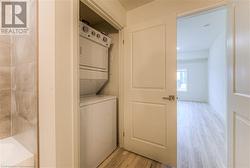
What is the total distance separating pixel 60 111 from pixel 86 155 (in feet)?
2.74

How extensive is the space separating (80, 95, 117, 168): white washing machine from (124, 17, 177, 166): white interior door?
0.83ft

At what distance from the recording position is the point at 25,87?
1.20 metres

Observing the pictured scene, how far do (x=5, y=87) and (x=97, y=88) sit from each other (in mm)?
1232

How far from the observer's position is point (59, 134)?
1004 millimetres

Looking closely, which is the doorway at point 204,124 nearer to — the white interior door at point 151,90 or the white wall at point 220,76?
the white wall at point 220,76

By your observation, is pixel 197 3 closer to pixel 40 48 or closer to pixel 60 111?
pixel 40 48

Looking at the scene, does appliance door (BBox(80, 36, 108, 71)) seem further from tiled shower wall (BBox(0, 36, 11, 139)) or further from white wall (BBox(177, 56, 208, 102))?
white wall (BBox(177, 56, 208, 102))

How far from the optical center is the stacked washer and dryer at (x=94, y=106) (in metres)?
1.58

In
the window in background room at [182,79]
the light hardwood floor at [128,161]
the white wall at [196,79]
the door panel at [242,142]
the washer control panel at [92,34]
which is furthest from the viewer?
the window in background room at [182,79]

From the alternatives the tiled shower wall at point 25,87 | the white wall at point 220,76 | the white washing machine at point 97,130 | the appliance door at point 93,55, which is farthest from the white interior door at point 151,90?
the white wall at point 220,76

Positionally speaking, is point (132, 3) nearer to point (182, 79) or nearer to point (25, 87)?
point (25, 87)

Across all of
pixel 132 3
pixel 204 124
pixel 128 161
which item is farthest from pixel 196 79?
pixel 128 161

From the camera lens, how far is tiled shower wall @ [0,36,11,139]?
142cm

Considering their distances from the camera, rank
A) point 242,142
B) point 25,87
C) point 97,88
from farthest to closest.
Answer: point 97,88
point 25,87
point 242,142
